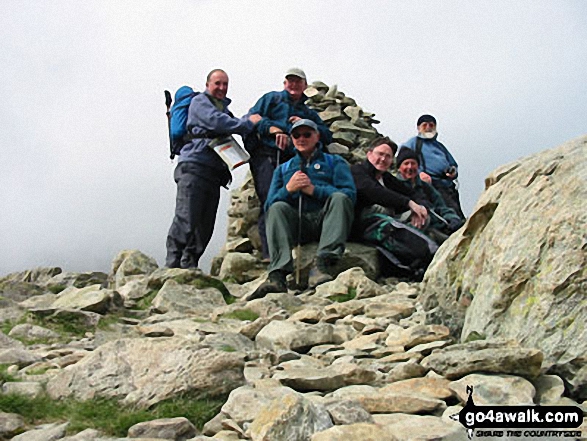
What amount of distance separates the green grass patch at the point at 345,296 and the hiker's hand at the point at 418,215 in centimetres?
267

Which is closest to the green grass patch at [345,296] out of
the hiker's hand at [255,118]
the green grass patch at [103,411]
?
Result: the hiker's hand at [255,118]

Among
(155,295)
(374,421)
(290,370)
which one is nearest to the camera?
(374,421)

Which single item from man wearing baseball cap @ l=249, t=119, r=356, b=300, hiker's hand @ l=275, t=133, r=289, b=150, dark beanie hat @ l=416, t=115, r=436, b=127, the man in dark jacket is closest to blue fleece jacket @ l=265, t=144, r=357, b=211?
man wearing baseball cap @ l=249, t=119, r=356, b=300

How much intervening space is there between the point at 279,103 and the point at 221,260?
3.76 m

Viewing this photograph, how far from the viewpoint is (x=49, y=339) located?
704cm

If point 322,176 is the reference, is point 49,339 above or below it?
below

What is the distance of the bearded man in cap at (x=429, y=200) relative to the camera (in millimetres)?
12227

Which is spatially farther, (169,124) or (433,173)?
(433,173)

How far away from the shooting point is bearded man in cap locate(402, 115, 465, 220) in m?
A: 14.6

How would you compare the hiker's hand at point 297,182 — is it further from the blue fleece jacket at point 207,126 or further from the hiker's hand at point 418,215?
the hiker's hand at point 418,215

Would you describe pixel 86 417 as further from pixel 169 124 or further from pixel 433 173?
pixel 433 173

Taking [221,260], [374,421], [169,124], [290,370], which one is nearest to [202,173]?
[169,124]

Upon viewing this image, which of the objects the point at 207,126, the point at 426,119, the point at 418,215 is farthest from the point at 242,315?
the point at 426,119

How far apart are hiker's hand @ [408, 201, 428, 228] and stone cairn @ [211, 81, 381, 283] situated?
122 inches
